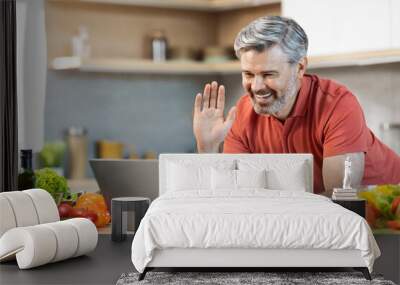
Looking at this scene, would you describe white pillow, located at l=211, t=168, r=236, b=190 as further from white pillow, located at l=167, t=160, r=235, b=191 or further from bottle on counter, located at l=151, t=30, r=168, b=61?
bottle on counter, located at l=151, t=30, r=168, b=61

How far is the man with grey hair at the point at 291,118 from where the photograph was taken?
596 centimetres

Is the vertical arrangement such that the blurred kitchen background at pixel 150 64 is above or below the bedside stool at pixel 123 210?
above

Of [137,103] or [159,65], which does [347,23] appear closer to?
[159,65]

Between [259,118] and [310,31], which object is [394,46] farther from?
[259,118]

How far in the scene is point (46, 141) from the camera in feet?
23.5

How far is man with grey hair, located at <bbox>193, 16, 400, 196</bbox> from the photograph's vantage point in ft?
19.6

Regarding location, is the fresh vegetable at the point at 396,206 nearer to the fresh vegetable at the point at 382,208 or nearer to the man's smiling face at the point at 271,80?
the fresh vegetable at the point at 382,208

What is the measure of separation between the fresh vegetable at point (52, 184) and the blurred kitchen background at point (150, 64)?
1.61 ft

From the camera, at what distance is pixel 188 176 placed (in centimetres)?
551

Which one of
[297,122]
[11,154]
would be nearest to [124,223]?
[11,154]

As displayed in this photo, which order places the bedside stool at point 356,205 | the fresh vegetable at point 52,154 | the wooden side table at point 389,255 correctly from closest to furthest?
1. the wooden side table at point 389,255
2. the bedside stool at point 356,205
3. the fresh vegetable at point 52,154

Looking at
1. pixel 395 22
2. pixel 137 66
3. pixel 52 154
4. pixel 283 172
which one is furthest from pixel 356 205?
pixel 52 154

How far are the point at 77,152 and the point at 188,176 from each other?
2.01 metres

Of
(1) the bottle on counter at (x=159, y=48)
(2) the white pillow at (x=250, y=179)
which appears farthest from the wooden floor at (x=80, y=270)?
(1) the bottle on counter at (x=159, y=48)
